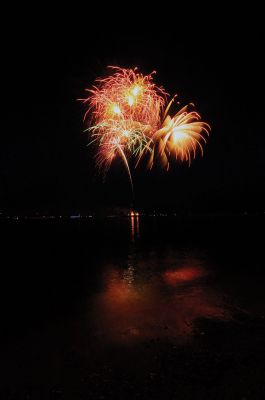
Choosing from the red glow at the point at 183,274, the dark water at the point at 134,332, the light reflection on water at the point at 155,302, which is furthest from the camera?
the red glow at the point at 183,274

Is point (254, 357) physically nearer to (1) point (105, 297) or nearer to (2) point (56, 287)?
(1) point (105, 297)

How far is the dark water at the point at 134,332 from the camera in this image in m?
5.78

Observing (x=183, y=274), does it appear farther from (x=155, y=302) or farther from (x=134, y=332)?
(x=134, y=332)

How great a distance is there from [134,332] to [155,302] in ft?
8.03

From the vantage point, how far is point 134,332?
8.11 meters

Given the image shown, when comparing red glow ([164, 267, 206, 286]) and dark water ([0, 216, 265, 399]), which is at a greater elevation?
red glow ([164, 267, 206, 286])

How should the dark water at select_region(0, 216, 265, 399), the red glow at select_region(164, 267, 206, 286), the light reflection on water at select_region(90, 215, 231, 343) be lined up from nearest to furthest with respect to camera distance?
the dark water at select_region(0, 216, 265, 399) < the light reflection on water at select_region(90, 215, 231, 343) < the red glow at select_region(164, 267, 206, 286)

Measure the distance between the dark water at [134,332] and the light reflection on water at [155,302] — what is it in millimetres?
29

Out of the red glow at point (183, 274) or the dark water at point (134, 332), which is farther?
the red glow at point (183, 274)

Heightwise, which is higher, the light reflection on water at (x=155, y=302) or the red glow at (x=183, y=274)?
the red glow at (x=183, y=274)

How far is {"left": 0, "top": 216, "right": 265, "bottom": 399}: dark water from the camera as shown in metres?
5.78

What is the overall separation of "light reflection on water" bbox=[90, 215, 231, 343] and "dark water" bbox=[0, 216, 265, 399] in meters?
0.03

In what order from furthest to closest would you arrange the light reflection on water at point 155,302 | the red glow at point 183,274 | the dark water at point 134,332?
the red glow at point 183,274, the light reflection on water at point 155,302, the dark water at point 134,332

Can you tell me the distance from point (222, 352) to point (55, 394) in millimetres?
3363
